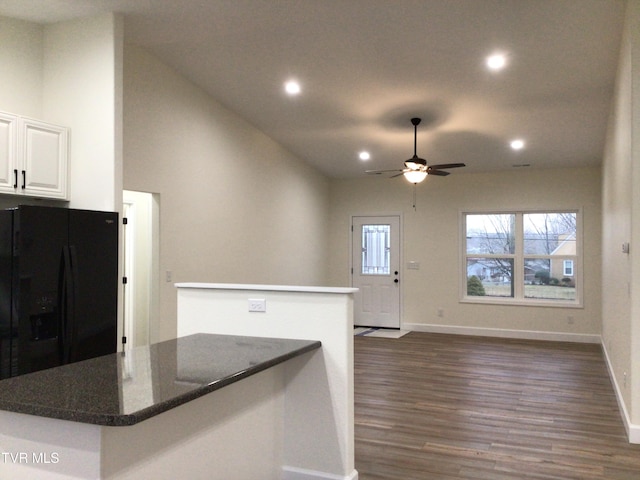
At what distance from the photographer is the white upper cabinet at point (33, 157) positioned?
3.47 m

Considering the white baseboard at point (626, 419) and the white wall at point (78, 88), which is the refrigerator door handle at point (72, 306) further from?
the white baseboard at point (626, 419)

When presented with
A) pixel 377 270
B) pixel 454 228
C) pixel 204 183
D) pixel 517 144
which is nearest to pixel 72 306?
pixel 204 183

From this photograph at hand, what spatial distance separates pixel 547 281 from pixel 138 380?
7554mm

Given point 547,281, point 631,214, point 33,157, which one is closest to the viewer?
point 631,214

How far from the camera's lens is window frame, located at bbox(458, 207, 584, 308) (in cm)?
784

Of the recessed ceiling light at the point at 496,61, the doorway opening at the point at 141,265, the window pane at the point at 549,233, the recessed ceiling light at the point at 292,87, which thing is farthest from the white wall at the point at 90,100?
the window pane at the point at 549,233

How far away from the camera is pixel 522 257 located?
8227 mm

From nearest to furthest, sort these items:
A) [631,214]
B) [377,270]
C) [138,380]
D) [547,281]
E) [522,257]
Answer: [138,380], [631,214], [547,281], [522,257], [377,270]

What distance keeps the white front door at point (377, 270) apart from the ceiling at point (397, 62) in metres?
2.36

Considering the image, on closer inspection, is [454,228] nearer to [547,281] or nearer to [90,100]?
[547,281]

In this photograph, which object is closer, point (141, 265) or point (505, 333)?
point (141, 265)

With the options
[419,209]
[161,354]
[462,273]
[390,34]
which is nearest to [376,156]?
[419,209]

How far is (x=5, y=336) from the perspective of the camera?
3.20 m

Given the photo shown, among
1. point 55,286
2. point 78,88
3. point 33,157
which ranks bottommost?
point 55,286
